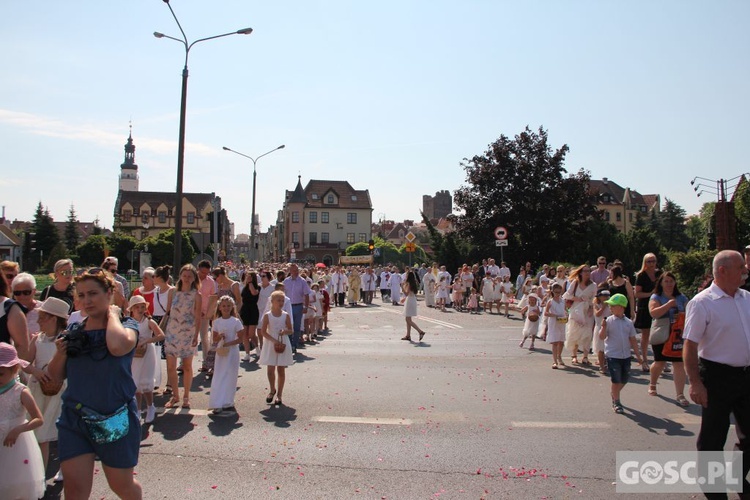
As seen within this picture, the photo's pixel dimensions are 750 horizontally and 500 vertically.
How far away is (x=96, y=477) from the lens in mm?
5707

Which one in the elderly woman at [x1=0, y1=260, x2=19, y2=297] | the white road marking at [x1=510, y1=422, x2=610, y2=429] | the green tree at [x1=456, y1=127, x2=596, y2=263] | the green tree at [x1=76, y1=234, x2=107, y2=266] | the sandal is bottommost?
the sandal

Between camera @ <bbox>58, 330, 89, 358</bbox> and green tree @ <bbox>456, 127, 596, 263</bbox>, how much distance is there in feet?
113

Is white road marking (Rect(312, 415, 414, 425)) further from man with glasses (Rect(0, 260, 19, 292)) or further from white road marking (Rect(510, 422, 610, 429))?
man with glasses (Rect(0, 260, 19, 292))

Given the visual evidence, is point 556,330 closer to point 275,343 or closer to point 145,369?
point 275,343

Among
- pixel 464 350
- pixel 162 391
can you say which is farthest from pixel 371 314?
pixel 162 391

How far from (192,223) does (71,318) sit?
104 metres

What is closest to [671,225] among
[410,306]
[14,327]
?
[410,306]

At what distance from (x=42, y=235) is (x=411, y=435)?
8000 cm

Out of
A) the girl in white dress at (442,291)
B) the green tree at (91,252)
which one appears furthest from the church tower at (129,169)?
the girl in white dress at (442,291)

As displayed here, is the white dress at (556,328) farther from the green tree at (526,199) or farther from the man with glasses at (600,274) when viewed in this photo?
the green tree at (526,199)

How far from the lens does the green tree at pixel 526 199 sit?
121ft

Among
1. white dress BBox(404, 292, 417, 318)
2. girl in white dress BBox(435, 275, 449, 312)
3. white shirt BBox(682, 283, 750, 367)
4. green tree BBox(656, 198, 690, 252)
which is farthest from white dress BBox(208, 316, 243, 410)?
green tree BBox(656, 198, 690, 252)

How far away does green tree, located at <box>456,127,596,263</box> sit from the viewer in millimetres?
36750

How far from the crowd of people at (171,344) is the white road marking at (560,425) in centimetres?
80
